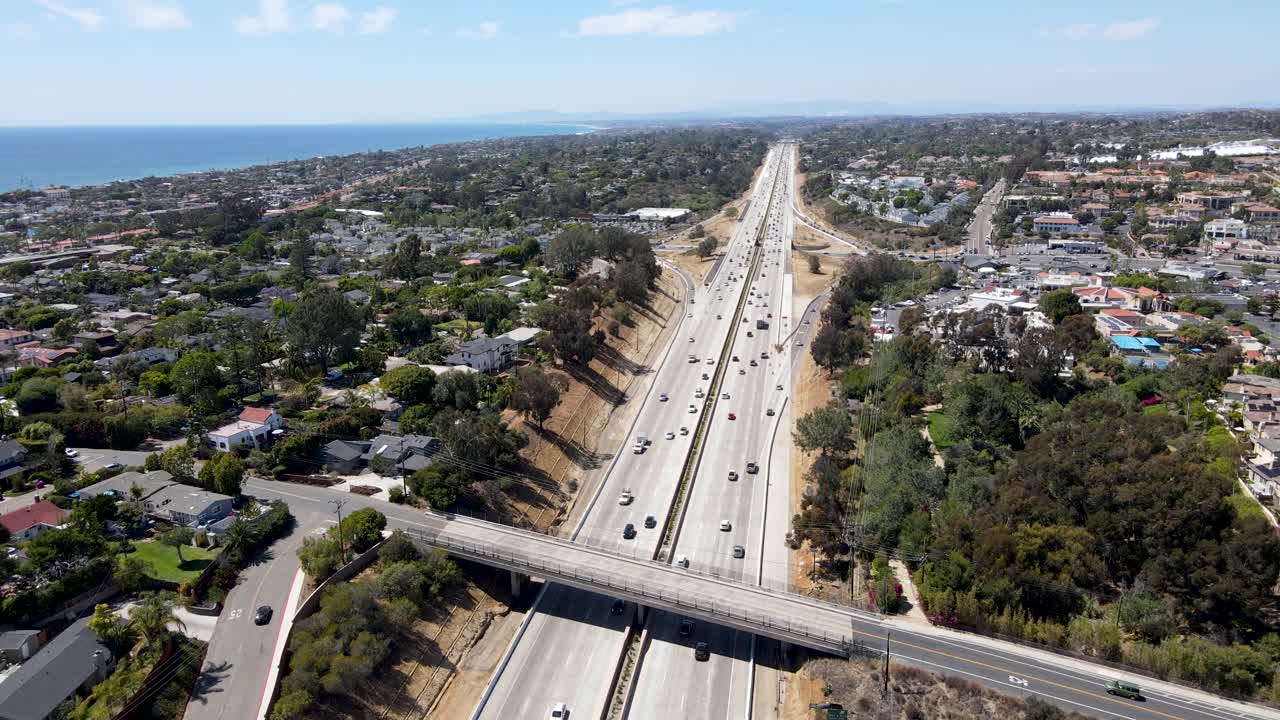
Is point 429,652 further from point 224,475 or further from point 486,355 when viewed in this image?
point 486,355

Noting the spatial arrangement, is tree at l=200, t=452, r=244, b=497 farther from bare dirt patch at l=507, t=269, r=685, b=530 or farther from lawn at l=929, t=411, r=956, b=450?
lawn at l=929, t=411, r=956, b=450

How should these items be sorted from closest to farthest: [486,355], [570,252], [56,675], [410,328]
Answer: [56,675] → [486,355] → [410,328] → [570,252]

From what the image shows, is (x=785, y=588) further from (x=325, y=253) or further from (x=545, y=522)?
(x=325, y=253)

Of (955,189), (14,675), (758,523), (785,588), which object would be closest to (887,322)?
(758,523)

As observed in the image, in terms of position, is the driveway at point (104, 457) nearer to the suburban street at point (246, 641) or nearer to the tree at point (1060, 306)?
the suburban street at point (246, 641)

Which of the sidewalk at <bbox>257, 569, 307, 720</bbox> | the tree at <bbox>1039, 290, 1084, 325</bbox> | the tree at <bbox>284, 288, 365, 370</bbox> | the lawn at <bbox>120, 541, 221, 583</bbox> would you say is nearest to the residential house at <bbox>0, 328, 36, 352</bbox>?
the tree at <bbox>284, 288, 365, 370</bbox>

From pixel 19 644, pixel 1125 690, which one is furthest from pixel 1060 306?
pixel 19 644

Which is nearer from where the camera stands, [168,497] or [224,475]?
[168,497]
